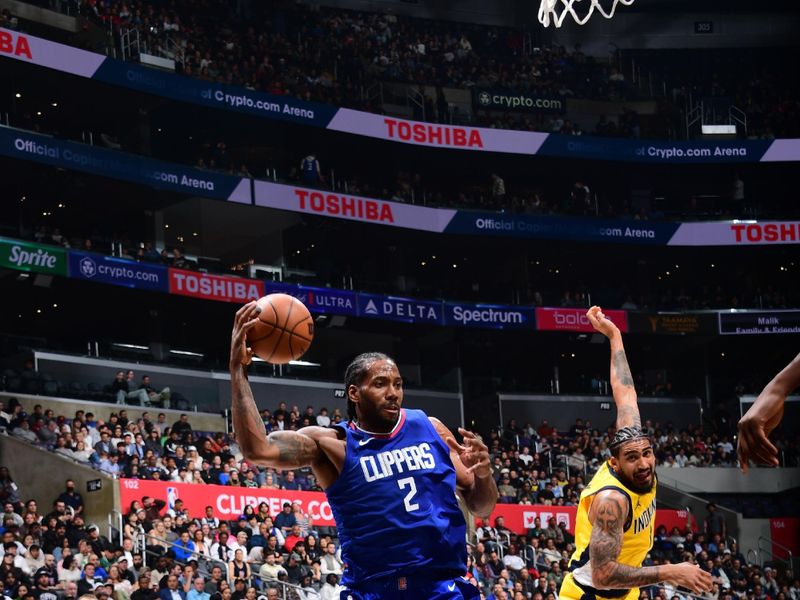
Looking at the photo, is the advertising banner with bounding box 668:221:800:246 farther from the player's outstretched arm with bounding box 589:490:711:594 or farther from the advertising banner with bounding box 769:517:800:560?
the player's outstretched arm with bounding box 589:490:711:594

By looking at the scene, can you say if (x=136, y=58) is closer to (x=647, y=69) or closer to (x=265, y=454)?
(x=647, y=69)

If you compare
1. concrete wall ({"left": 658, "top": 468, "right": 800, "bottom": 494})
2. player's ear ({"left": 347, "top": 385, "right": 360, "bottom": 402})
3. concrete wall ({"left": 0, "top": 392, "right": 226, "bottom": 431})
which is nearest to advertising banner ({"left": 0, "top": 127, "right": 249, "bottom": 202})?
concrete wall ({"left": 0, "top": 392, "right": 226, "bottom": 431})

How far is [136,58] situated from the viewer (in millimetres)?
35562

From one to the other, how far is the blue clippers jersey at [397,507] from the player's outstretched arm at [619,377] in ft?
7.05

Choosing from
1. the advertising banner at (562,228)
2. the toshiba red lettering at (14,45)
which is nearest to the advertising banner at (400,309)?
the advertising banner at (562,228)

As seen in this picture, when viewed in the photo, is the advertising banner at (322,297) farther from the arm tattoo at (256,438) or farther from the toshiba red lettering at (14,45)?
the arm tattoo at (256,438)

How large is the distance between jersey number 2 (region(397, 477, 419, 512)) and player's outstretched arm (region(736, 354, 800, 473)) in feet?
7.10

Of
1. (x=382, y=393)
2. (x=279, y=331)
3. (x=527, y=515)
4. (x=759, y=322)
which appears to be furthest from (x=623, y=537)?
(x=759, y=322)

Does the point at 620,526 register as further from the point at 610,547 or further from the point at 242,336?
the point at 242,336

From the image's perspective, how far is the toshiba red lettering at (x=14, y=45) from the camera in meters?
31.3

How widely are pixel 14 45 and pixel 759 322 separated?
2438 cm

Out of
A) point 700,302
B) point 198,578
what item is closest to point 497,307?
point 700,302

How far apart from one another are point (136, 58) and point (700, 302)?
20039 mm

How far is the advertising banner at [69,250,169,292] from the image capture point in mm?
31375
